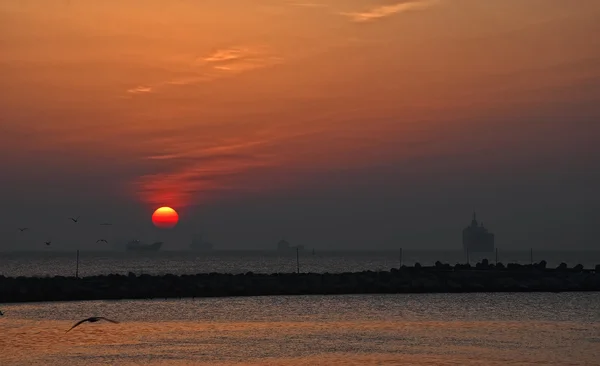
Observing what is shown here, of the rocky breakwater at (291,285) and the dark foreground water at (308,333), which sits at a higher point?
the rocky breakwater at (291,285)

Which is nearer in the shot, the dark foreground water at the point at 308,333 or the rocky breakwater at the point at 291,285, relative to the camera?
the dark foreground water at the point at 308,333

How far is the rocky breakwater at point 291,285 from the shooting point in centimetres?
6650

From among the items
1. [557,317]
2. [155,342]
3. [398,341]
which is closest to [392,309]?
[557,317]

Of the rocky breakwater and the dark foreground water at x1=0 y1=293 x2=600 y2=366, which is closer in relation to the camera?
the dark foreground water at x1=0 y1=293 x2=600 y2=366

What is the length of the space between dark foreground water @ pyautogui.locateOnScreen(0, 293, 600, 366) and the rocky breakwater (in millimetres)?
5044

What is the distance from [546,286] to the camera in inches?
2891

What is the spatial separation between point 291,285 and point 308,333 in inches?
1159

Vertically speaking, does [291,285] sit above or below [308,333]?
above

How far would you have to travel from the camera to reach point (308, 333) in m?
42.1

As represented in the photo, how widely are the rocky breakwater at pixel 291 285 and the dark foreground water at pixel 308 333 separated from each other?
5044 millimetres

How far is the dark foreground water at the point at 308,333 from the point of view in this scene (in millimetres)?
33812

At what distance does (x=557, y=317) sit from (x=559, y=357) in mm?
17022

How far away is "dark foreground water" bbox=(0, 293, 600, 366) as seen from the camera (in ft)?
111

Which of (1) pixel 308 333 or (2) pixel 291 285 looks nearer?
(1) pixel 308 333
